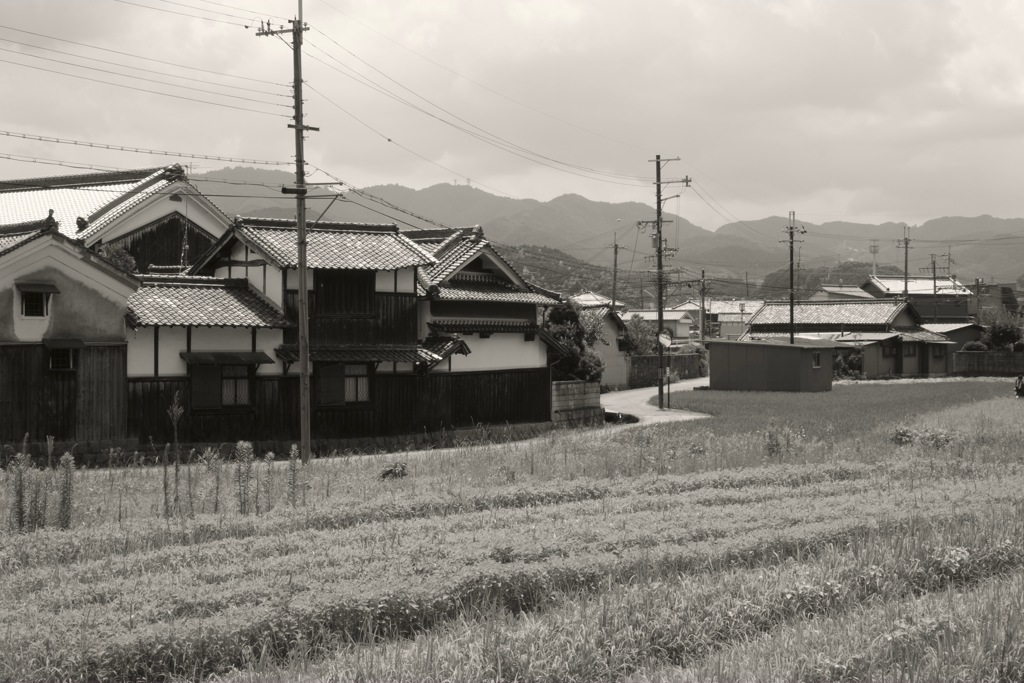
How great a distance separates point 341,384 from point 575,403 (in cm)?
1069

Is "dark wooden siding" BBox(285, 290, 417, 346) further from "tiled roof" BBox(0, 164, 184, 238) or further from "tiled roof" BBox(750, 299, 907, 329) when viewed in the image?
"tiled roof" BBox(750, 299, 907, 329)

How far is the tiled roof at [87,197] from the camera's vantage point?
34219mm

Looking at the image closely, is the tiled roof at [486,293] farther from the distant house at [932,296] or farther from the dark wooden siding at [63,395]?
the distant house at [932,296]

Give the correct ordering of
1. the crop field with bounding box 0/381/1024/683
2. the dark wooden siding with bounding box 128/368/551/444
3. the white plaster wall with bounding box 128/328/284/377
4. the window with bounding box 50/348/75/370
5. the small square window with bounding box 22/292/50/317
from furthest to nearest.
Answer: the dark wooden siding with bounding box 128/368/551/444
the white plaster wall with bounding box 128/328/284/377
the window with bounding box 50/348/75/370
the small square window with bounding box 22/292/50/317
the crop field with bounding box 0/381/1024/683

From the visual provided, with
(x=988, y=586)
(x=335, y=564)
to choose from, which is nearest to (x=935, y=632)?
(x=988, y=586)

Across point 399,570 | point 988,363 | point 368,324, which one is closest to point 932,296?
point 988,363

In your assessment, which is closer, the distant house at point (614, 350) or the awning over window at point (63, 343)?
the awning over window at point (63, 343)

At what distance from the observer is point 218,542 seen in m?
11.0

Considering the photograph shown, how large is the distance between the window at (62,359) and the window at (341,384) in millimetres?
6204

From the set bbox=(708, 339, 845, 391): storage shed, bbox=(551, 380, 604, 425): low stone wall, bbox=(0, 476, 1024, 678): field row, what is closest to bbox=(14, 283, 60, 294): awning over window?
bbox=(0, 476, 1024, 678): field row

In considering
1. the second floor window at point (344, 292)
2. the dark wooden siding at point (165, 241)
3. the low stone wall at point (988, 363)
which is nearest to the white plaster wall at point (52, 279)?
the second floor window at point (344, 292)

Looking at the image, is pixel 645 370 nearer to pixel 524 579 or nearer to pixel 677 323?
pixel 677 323

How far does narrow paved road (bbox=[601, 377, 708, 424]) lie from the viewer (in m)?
36.7

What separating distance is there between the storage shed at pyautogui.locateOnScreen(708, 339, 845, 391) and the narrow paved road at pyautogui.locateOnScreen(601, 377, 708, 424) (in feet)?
6.85
